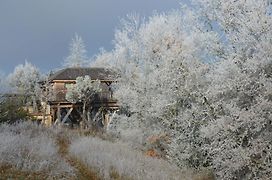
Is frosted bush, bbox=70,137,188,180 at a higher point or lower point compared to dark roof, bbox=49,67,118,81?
lower

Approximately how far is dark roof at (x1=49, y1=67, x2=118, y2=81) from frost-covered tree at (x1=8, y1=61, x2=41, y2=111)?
434 inches

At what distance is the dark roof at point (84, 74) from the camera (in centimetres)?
4247

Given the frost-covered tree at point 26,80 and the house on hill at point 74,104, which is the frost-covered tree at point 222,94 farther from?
the frost-covered tree at point 26,80

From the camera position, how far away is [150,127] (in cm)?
2933

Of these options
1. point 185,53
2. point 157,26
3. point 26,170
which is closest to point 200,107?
point 185,53

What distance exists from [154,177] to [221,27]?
26.7ft

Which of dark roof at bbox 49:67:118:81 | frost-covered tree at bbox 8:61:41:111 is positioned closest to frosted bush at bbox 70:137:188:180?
dark roof at bbox 49:67:118:81

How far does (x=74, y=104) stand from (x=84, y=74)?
14.6ft

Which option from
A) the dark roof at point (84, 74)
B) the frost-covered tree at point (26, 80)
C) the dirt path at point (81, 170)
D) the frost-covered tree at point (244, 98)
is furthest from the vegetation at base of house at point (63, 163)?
the frost-covered tree at point (26, 80)

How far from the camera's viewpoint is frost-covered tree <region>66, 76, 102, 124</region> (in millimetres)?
38844

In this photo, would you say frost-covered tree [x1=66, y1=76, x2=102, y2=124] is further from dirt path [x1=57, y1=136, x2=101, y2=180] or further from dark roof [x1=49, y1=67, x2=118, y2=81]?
dirt path [x1=57, y1=136, x2=101, y2=180]

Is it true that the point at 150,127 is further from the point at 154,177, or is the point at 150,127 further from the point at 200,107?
the point at 154,177

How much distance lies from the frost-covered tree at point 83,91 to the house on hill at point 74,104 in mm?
1119

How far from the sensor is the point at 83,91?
39406 millimetres
